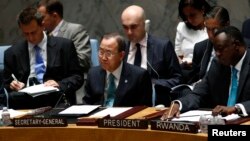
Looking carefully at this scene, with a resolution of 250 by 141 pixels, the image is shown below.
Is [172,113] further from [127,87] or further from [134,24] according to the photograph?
[134,24]

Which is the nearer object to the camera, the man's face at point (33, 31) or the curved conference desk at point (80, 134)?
the curved conference desk at point (80, 134)

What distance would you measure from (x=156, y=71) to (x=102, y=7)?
2297 mm

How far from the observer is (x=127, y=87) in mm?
4660

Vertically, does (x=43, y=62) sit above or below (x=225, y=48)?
below

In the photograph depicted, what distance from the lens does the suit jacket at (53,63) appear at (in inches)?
212

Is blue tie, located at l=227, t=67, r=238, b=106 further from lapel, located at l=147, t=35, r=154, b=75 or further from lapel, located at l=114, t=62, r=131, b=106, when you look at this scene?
lapel, located at l=147, t=35, r=154, b=75

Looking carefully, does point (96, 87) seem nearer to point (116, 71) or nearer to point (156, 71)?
point (116, 71)

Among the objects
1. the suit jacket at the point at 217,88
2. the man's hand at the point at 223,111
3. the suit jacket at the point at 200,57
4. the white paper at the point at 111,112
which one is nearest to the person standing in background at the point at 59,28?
the suit jacket at the point at 200,57

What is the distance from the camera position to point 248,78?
415 centimetres

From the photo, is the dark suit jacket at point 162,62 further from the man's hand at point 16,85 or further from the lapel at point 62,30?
the man's hand at point 16,85

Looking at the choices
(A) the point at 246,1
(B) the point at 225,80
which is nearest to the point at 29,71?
(B) the point at 225,80

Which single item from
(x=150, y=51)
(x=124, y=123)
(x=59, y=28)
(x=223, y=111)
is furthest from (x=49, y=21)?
(x=223, y=111)

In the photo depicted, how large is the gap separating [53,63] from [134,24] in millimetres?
780

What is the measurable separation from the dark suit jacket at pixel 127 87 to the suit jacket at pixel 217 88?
18.6 inches
